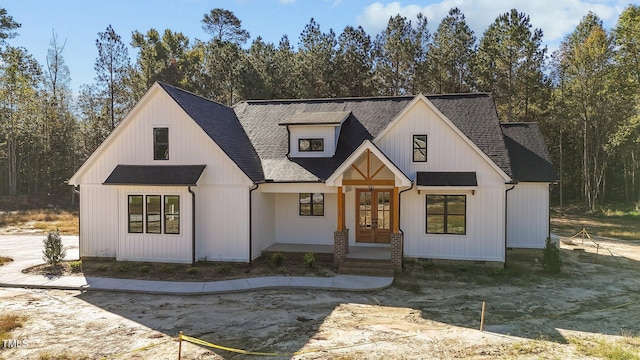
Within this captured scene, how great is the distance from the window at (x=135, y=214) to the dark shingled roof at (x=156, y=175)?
762mm

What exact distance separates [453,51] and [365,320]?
31040 mm

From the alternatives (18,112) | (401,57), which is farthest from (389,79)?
(18,112)

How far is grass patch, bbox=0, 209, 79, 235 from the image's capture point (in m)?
26.9

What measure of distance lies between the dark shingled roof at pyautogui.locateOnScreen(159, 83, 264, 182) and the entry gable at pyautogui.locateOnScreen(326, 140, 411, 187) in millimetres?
3300

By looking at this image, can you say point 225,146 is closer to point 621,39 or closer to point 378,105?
point 378,105

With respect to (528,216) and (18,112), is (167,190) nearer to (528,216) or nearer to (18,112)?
(528,216)

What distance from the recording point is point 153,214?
1560 centimetres

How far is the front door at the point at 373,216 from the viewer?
1697cm

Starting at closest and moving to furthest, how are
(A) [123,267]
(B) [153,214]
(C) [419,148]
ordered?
(A) [123,267]
(B) [153,214]
(C) [419,148]

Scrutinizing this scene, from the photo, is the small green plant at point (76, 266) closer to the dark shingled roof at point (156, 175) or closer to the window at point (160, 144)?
the dark shingled roof at point (156, 175)

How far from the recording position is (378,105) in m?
19.9

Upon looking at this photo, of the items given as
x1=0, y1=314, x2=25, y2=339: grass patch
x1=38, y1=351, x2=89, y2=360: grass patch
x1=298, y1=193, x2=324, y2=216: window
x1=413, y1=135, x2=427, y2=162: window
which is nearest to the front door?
x1=298, y1=193, x2=324, y2=216: window

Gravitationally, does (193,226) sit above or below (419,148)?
below

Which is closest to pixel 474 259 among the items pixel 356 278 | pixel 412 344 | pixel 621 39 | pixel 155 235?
pixel 356 278
